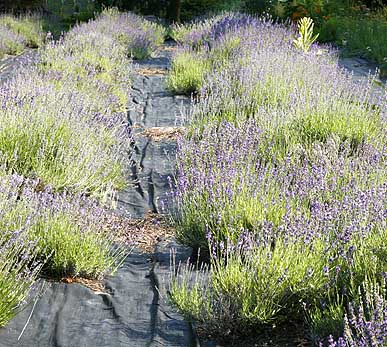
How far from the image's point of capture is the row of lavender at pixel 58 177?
3254 mm

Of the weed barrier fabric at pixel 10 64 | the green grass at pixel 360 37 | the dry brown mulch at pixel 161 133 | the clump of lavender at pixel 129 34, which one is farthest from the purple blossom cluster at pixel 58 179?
the green grass at pixel 360 37

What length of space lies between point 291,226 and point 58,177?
6.14 feet

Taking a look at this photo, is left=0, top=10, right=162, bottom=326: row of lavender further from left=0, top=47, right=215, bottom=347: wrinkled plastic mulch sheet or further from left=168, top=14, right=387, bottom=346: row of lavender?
left=168, top=14, right=387, bottom=346: row of lavender

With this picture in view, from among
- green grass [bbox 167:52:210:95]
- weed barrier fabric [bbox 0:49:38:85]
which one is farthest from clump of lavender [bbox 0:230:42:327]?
weed barrier fabric [bbox 0:49:38:85]

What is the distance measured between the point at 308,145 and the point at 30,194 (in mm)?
2418

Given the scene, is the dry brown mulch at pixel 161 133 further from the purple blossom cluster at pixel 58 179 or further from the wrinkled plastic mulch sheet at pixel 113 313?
the wrinkled plastic mulch sheet at pixel 113 313

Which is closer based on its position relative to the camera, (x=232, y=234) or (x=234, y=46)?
(x=232, y=234)

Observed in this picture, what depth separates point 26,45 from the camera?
13.5 meters

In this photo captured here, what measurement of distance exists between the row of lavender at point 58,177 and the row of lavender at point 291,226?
53 centimetres

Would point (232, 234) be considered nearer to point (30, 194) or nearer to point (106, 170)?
point (30, 194)

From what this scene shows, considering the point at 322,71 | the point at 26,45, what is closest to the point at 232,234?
the point at 322,71

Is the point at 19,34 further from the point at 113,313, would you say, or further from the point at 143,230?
the point at 113,313

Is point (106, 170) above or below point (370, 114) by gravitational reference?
below

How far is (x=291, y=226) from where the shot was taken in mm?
3123
